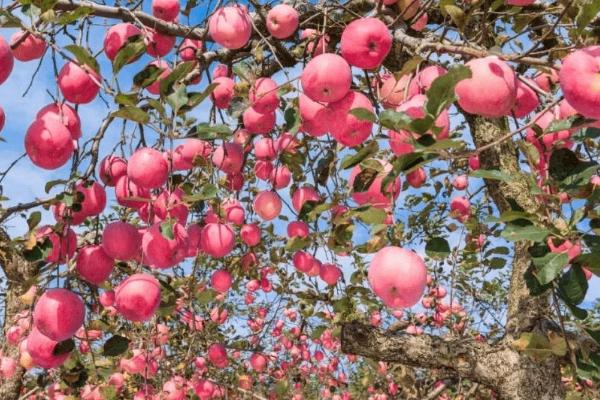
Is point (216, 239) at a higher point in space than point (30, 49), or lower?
lower

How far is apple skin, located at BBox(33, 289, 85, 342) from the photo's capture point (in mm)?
1401

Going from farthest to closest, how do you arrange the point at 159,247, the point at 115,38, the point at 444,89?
the point at 115,38
the point at 159,247
the point at 444,89

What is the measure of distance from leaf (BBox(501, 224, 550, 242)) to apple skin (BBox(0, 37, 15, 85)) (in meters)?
1.24

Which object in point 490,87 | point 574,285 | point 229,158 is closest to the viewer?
point 490,87

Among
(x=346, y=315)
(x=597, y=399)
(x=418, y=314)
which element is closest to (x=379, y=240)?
(x=346, y=315)

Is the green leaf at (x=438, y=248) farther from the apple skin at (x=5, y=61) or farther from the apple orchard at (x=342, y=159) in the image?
the apple skin at (x=5, y=61)

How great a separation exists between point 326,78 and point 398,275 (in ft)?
1.63

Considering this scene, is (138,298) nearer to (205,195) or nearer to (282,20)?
(205,195)

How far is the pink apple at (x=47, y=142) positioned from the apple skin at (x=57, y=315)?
13.9 inches

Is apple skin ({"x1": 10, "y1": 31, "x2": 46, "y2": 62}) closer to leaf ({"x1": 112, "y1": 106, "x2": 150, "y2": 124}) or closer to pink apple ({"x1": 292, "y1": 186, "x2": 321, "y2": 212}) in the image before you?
leaf ({"x1": 112, "y1": 106, "x2": 150, "y2": 124})

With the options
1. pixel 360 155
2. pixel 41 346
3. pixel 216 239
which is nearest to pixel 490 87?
pixel 360 155

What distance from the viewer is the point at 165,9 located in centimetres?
199

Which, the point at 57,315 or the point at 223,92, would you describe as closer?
the point at 57,315

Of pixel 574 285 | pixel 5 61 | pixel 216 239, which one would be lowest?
pixel 216 239
